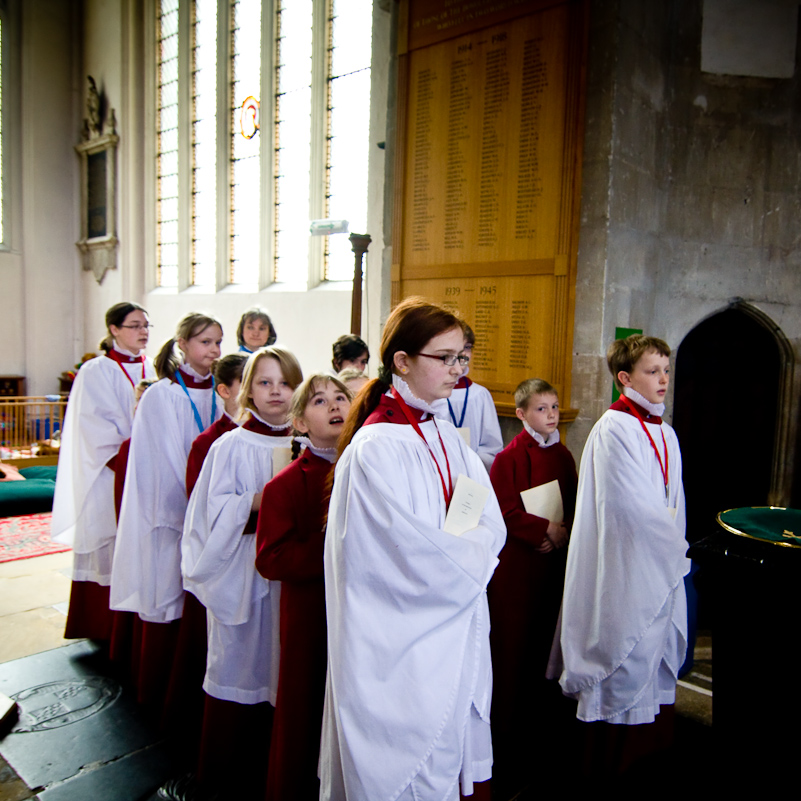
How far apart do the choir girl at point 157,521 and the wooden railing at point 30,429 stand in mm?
6862

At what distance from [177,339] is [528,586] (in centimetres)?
207

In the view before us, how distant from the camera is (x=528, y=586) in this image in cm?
307

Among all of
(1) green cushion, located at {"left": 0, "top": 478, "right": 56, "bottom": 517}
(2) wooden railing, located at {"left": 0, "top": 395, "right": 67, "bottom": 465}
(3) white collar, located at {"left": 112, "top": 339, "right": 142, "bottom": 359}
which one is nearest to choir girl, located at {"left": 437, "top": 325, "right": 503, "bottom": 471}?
(3) white collar, located at {"left": 112, "top": 339, "right": 142, "bottom": 359}

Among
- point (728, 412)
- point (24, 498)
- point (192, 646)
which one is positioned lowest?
point (24, 498)

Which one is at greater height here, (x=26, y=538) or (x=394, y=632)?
(x=394, y=632)

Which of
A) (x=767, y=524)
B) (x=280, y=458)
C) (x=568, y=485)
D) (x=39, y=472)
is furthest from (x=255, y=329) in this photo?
(x=39, y=472)

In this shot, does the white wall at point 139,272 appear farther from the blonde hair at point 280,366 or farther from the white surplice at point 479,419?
the blonde hair at point 280,366

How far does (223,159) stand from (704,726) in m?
8.88

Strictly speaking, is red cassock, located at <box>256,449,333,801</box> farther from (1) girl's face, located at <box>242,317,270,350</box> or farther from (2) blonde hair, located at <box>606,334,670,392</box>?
(1) girl's face, located at <box>242,317,270,350</box>

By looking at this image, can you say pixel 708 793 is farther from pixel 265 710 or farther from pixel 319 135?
pixel 319 135

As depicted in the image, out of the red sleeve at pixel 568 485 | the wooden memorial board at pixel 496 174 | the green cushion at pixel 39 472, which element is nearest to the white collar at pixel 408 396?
the red sleeve at pixel 568 485

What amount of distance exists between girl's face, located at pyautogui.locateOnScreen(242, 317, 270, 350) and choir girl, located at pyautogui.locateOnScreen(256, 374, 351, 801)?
198 cm

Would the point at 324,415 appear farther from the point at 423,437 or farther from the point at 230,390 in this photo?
the point at 230,390

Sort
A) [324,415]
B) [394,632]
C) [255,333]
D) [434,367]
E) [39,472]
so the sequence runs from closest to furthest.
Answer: [394,632]
[434,367]
[324,415]
[255,333]
[39,472]
